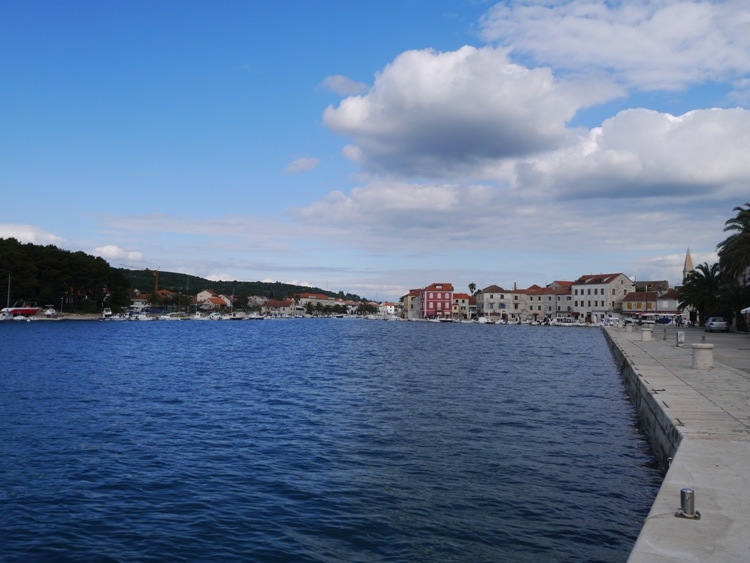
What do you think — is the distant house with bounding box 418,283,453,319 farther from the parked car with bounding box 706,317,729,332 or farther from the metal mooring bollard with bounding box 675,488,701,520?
the metal mooring bollard with bounding box 675,488,701,520

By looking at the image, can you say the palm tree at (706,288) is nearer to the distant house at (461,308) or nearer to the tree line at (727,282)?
the tree line at (727,282)

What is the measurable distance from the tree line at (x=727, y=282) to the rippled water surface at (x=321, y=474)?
3600 cm

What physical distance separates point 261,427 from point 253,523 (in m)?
8.29

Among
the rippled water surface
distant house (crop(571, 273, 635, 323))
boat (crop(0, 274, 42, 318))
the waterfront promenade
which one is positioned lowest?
the rippled water surface

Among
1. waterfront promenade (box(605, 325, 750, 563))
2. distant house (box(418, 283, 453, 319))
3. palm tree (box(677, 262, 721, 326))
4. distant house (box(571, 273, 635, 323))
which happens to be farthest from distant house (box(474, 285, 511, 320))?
waterfront promenade (box(605, 325, 750, 563))

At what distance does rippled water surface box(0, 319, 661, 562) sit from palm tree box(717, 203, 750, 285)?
A: 3084 centimetres

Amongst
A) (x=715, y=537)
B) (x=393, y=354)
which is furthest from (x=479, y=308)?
(x=715, y=537)

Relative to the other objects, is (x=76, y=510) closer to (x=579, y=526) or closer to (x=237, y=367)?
(x=579, y=526)

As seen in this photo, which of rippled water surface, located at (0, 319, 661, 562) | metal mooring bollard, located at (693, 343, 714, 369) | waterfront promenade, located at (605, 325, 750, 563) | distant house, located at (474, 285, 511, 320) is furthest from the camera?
distant house, located at (474, 285, 511, 320)

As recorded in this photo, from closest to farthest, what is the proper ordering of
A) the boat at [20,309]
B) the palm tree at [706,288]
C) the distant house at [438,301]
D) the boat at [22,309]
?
1. the palm tree at [706,288]
2. the boat at [20,309]
3. the boat at [22,309]
4. the distant house at [438,301]

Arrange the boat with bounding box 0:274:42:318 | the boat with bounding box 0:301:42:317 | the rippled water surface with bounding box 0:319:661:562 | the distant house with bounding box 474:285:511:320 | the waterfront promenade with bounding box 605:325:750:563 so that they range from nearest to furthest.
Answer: the waterfront promenade with bounding box 605:325:750:563
the rippled water surface with bounding box 0:319:661:562
the boat with bounding box 0:274:42:318
the boat with bounding box 0:301:42:317
the distant house with bounding box 474:285:511:320

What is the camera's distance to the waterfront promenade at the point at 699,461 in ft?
20.6

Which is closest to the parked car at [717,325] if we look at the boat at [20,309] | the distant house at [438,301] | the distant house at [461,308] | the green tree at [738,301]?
the green tree at [738,301]

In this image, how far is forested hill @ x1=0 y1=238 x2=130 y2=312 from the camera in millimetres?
117625
